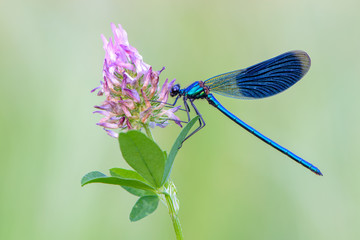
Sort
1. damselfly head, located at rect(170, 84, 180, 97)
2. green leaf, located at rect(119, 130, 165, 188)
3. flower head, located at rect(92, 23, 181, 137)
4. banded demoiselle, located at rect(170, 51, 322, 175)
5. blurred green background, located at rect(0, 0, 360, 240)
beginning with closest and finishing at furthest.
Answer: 1. green leaf, located at rect(119, 130, 165, 188)
2. flower head, located at rect(92, 23, 181, 137)
3. damselfly head, located at rect(170, 84, 180, 97)
4. banded demoiselle, located at rect(170, 51, 322, 175)
5. blurred green background, located at rect(0, 0, 360, 240)

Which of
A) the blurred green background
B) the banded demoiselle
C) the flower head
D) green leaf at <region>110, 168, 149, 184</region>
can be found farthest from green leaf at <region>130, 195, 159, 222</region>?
the blurred green background

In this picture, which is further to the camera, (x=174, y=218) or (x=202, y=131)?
(x=202, y=131)

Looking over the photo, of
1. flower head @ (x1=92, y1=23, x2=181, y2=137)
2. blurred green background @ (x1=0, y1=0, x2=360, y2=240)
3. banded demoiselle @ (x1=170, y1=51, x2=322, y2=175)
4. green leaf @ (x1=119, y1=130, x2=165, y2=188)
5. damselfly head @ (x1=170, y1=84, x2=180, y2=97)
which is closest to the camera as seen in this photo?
green leaf @ (x1=119, y1=130, x2=165, y2=188)

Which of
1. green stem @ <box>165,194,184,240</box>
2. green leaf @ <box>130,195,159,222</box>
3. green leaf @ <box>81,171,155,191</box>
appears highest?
green leaf @ <box>81,171,155,191</box>

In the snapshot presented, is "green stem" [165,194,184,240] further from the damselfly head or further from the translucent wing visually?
the translucent wing

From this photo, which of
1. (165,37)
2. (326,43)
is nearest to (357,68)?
(326,43)

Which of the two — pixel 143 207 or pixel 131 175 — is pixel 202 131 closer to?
pixel 131 175

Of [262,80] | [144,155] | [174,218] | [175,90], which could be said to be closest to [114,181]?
[144,155]

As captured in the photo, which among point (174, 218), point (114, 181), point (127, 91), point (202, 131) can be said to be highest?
point (202, 131)
